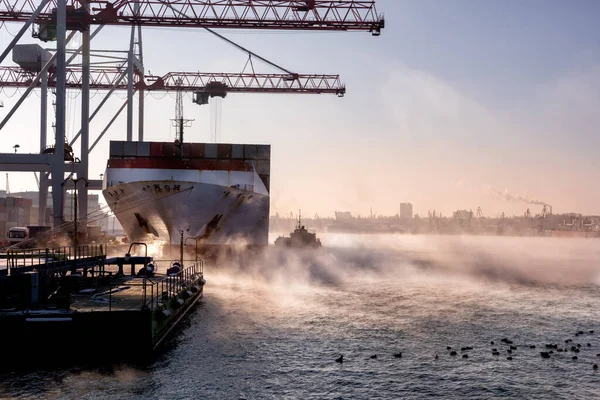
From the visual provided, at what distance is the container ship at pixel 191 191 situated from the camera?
68.6 metres

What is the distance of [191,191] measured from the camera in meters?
67.7

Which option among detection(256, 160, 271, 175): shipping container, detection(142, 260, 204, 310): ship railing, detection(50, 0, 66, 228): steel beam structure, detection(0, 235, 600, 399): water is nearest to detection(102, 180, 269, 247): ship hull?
detection(50, 0, 66, 228): steel beam structure

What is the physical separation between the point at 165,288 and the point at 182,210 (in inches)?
1056

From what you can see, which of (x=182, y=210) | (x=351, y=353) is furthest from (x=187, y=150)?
(x=351, y=353)

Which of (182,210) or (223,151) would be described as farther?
(223,151)

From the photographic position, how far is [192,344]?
3419cm

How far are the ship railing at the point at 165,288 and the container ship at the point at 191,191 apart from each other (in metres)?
15.9

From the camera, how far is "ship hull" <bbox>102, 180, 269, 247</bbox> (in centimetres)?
6762

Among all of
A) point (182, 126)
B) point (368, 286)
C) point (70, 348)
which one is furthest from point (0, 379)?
point (182, 126)

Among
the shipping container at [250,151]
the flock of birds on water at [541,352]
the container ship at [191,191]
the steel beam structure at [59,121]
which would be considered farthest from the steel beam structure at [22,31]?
the flock of birds on water at [541,352]

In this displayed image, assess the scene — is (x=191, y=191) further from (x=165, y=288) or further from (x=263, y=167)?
(x=165, y=288)

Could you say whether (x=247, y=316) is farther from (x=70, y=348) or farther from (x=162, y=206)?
(x=162, y=206)

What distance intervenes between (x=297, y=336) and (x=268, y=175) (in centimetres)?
5442

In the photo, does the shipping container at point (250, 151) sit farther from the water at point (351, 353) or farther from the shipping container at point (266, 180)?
the water at point (351, 353)
